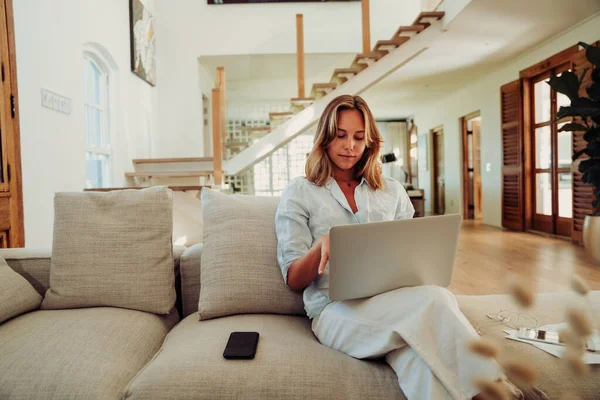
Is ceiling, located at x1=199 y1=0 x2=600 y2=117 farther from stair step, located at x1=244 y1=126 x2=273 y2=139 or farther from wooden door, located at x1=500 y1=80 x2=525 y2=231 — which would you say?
stair step, located at x1=244 y1=126 x2=273 y2=139

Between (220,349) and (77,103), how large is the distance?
3.59 metres

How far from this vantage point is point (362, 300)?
4.26 ft

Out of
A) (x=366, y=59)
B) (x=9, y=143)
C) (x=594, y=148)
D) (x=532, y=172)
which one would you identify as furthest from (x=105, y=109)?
(x=532, y=172)

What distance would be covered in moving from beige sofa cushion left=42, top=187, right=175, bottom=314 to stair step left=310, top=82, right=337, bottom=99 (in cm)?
474

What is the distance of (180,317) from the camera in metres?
1.81

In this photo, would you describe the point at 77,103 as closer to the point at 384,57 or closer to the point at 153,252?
the point at 153,252

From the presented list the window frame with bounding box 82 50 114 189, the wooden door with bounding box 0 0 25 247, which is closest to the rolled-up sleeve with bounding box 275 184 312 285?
the wooden door with bounding box 0 0 25 247

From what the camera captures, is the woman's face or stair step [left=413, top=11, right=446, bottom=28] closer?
the woman's face

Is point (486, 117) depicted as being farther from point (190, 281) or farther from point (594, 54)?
point (190, 281)

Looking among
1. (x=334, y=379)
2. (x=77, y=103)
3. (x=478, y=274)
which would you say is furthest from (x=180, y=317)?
(x=77, y=103)

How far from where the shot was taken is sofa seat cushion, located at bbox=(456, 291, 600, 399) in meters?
1.06

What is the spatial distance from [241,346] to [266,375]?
0.12 m

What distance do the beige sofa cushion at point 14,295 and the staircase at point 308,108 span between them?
3.94 m

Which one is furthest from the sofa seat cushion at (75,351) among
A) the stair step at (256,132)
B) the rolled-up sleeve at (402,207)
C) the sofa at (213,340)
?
the stair step at (256,132)
